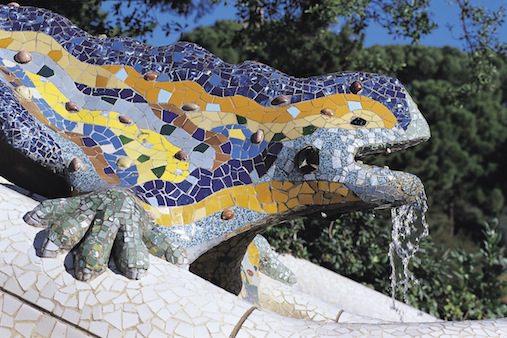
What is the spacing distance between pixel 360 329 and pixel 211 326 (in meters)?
0.63

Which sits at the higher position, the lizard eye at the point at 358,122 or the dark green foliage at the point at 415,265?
the lizard eye at the point at 358,122

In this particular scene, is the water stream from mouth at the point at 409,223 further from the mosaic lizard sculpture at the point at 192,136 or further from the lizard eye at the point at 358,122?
the lizard eye at the point at 358,122

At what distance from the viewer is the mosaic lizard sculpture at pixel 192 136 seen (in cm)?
386

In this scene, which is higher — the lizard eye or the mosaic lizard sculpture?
the lizard eye

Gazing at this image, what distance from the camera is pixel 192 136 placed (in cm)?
412

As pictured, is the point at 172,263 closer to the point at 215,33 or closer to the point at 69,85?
the point at 69,85

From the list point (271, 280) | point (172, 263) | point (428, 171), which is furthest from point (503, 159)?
point (172, 263)

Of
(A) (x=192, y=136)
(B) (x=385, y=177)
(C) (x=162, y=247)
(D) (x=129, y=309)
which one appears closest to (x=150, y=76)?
(A) (x=192, y=136)

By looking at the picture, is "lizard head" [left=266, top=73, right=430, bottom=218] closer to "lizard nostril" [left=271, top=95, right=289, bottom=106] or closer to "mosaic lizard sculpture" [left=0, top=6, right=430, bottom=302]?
"mosaic lizard sculpture" [left=0, top=6, right=430, bottom=302]

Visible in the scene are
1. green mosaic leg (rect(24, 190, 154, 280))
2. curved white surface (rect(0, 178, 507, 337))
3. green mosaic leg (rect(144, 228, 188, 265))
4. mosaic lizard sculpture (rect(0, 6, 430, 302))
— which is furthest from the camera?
mosaic lizard sculpture (rect(0, 6, 430, 302))

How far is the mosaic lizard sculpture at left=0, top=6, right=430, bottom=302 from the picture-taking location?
12.7 feet

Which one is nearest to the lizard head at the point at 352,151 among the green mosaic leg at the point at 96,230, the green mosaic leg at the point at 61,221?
the green mosaic leg at the point at 96,230

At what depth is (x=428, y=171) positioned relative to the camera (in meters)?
15.0

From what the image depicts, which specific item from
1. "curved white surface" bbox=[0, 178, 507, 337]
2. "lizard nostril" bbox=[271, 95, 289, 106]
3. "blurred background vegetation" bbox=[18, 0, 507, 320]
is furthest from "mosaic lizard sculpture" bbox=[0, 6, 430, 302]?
"blurred background vegetation" bbox=[18, 0, 507, 320]
